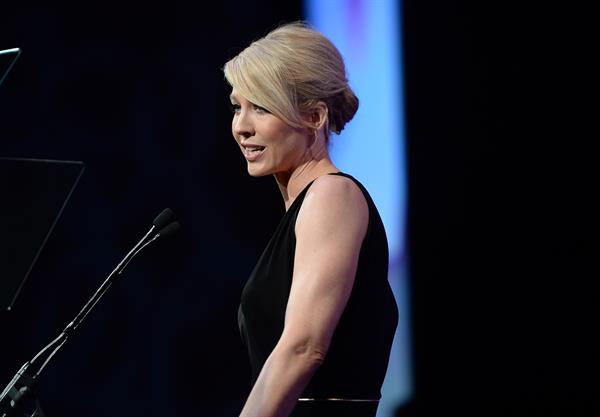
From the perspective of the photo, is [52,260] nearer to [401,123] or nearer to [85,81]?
[85,81]

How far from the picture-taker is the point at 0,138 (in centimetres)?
292

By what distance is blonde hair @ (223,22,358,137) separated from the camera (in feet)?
5.23

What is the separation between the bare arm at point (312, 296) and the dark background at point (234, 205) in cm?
140

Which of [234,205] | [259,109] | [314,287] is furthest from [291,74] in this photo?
[234,205]

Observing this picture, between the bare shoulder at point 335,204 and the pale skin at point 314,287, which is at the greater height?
the bare shoulder at point 335,204

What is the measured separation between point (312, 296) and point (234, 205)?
1.77 m

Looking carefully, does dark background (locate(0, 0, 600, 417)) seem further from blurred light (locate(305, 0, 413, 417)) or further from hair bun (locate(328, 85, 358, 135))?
hair bun (locate(328, 85, 358, 135))

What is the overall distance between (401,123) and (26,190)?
5.54ft

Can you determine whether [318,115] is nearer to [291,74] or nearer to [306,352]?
[291,74]

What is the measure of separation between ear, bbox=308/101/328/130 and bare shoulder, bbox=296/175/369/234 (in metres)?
0.17

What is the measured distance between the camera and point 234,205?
Answer: 3109 millimetres

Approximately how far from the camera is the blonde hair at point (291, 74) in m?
1.59

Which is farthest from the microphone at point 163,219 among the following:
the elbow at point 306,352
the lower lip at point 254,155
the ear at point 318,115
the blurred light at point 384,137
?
the blurred light at point 384,137

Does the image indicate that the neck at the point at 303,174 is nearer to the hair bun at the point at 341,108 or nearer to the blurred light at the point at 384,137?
the hair bun at the point at 341,108
